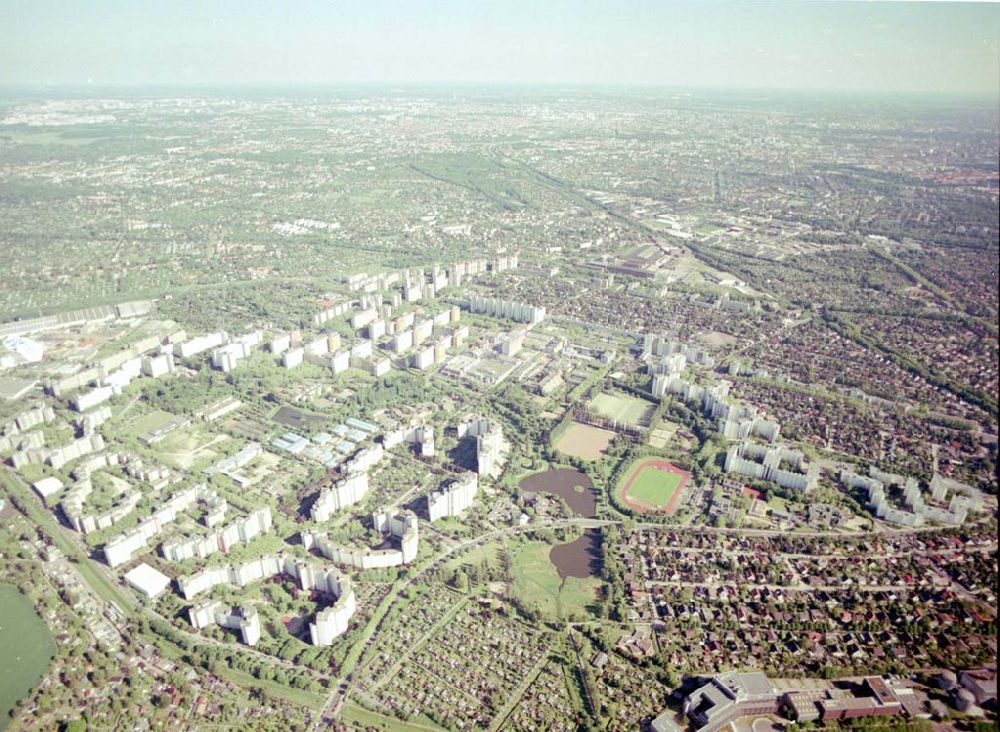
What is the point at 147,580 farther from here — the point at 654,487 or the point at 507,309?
the point at 507,309

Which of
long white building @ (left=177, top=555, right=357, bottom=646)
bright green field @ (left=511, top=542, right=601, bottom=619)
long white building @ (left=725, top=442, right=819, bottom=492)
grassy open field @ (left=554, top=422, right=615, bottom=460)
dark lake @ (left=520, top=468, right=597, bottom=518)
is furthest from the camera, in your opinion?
grassy open field @ (left=554, top=422, right=615, bottom=460)

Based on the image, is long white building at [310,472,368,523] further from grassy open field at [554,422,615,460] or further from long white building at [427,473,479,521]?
grassy open field at [554,422,615,460]

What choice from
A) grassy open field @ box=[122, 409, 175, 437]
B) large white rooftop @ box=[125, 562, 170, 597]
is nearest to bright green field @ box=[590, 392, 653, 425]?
large white rooftop @ box=[125, 562, 170, 597]

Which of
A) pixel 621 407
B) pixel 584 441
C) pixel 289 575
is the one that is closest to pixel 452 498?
pixel 289 575

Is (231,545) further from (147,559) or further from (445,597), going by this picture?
(445,597)

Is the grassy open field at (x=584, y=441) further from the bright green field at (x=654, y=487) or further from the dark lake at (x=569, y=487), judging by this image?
the bright green field at (x=654, y=487)

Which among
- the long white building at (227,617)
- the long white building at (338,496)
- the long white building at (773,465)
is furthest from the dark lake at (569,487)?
the long white building at (227,617)
